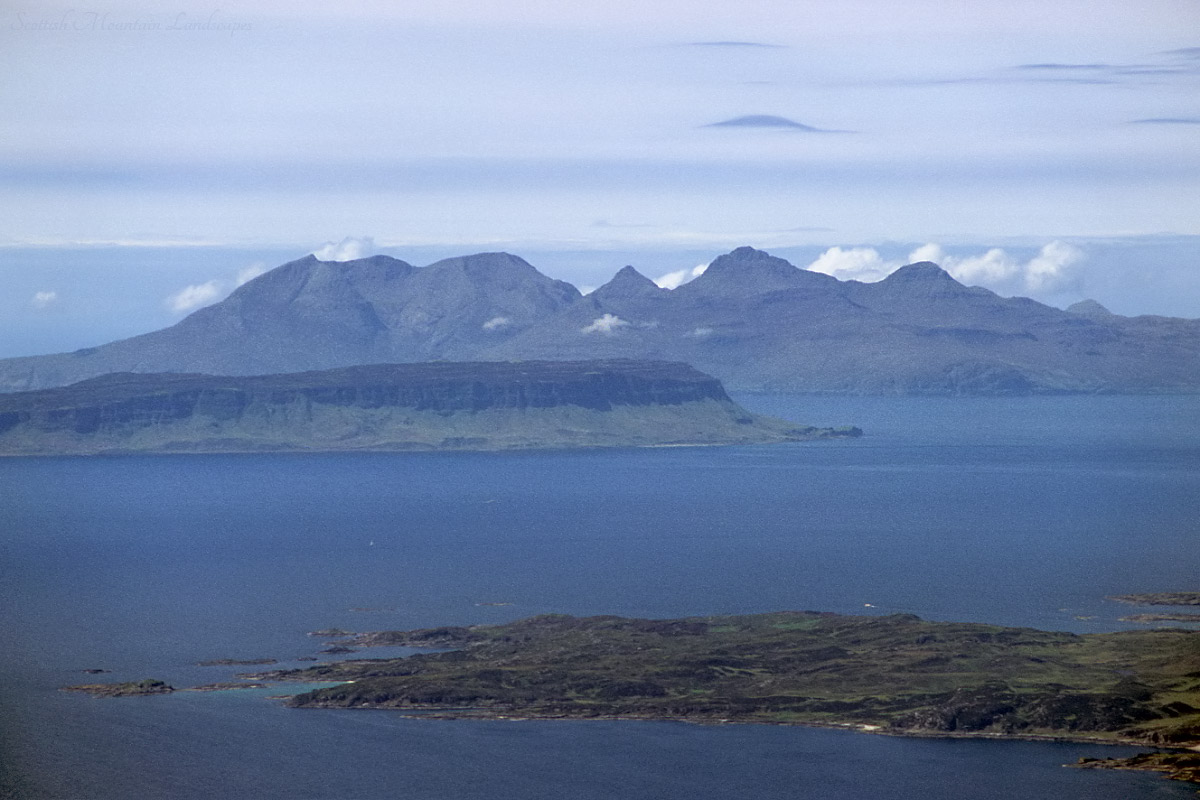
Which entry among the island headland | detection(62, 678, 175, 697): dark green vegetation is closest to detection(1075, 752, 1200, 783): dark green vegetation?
the island headland

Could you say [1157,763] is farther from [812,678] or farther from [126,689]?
[126,689]

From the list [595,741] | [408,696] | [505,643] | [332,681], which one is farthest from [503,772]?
[505,643]

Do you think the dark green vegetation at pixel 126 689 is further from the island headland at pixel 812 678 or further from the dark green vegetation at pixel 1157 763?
the dark green vegetation at pixel 1157 763

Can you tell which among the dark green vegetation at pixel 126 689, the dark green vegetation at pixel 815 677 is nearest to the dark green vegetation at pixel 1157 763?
the dark green vegetation at pixel 815 677

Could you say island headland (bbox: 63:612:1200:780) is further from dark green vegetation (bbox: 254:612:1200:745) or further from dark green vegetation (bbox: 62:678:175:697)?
dark green vegetation (bbox: 62:678:175:697)

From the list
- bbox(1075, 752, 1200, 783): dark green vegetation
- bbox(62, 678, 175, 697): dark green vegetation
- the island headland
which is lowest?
bbox(1075, 752, 1200, 783): dark green vegetation

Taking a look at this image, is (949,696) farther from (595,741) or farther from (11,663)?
(11,663)

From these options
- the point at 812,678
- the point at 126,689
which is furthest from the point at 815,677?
the point at 126,689

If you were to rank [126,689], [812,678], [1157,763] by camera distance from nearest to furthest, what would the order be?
[1157,763] < [126,689] < [812,678]
